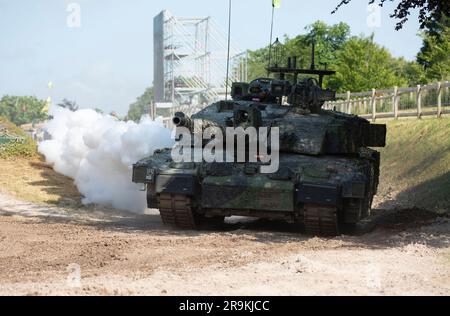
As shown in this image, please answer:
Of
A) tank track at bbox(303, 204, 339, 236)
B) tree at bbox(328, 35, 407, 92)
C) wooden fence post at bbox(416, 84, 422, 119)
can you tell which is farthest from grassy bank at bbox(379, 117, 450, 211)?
tree at bbox(328, 35, 407, 92)

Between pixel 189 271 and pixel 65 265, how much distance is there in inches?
68.0

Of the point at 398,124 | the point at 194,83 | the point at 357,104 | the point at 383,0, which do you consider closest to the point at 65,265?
the point at 383,0

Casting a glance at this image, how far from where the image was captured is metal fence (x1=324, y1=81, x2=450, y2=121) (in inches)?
1059

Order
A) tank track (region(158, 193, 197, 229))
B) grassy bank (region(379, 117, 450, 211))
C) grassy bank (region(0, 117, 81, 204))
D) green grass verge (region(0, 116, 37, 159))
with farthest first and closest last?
1. green grass verge (region(0, 116, 37, 159))
2. grassy bank (region(0, 117, 81, 204))
3. grassy bank (region(379, 117, 450, 211))
4. tank track (region(158, 193, 197, 229))

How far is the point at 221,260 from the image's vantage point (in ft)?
35.2

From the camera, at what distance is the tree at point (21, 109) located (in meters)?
103

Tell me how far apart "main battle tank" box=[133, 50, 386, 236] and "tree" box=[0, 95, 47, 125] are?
8762 centimetres

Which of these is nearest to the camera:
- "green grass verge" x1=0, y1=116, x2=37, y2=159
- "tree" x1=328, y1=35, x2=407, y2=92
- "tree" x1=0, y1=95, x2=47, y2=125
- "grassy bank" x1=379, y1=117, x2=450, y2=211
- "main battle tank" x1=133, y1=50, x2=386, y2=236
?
"main battle tank" x1=133, y1=50, x2=386, y2=236

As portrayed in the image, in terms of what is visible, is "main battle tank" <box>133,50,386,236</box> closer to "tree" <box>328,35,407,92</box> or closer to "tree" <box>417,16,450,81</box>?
"tree" <box>417,16,450,81</box>

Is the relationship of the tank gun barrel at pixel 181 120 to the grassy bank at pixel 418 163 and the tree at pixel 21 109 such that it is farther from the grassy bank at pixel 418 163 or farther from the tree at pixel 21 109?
the tree at pixel 21 109

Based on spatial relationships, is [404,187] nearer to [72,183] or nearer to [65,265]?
[72,183]

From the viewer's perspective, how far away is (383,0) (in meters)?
15.9
